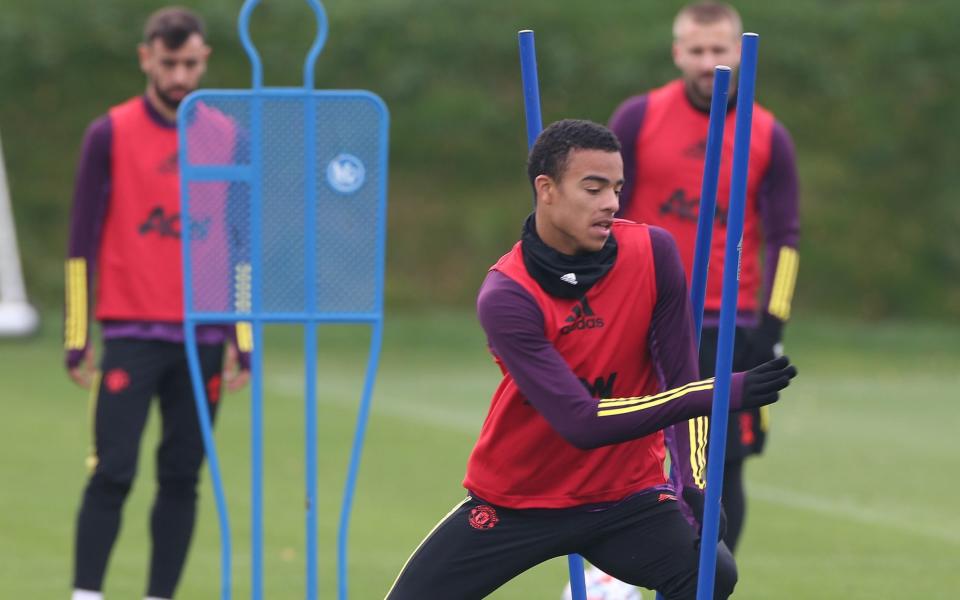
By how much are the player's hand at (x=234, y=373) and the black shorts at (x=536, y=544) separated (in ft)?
7.24

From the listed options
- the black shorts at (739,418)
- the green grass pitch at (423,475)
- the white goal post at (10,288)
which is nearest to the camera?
the black shorts at (739,418)

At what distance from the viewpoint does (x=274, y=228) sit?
592 centimetres

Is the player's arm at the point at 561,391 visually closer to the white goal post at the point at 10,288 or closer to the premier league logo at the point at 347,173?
the premier league logo at the point at 347,173

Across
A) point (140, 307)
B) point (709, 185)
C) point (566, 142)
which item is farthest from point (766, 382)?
point (140, 307)

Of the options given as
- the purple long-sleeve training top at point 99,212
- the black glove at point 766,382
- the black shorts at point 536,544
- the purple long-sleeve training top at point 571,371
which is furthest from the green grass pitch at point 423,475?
the black glove at point 766,382

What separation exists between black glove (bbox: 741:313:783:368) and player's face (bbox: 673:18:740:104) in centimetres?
88

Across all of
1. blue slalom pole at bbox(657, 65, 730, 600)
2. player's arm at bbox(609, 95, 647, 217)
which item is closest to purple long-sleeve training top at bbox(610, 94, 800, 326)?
player's arm at bbox(609, 95, 647, 217)

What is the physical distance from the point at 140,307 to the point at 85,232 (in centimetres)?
35

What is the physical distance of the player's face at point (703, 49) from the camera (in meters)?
6.45

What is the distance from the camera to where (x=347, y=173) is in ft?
19.4

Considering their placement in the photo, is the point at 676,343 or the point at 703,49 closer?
the point at 676,343

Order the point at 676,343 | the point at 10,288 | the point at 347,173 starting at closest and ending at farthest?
the point at 676,343
the point at 347,173
the point at 10,288

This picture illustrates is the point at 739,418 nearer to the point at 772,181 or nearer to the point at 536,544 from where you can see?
the point at 772,181

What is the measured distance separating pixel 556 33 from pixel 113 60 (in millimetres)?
5365
